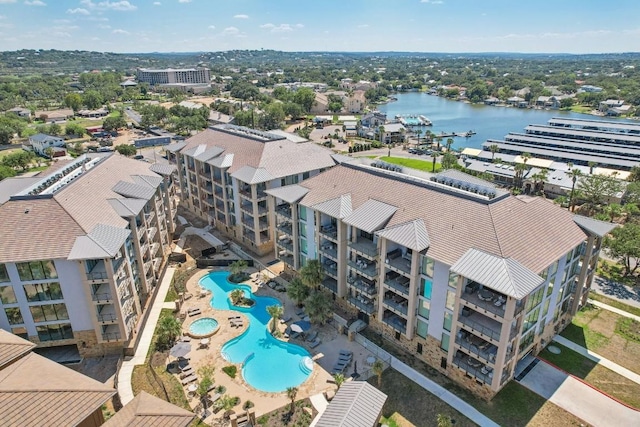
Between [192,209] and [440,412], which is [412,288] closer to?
[440,412]

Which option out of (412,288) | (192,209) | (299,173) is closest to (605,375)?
(412,288)

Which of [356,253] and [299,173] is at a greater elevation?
[299,173]

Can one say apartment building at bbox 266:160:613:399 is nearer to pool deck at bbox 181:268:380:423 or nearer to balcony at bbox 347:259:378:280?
balcony at bbox 347:259:378:280

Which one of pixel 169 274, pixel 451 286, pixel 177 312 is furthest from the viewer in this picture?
pixel 169 274

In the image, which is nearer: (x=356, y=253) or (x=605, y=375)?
(x=605, y=375)

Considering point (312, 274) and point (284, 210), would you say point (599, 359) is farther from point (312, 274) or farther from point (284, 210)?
point (284, 210)

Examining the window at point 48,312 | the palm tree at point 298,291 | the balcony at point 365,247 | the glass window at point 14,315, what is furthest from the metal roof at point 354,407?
the glass window at point 14,315

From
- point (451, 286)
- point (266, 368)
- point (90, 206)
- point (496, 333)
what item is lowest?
point (266, 368)
